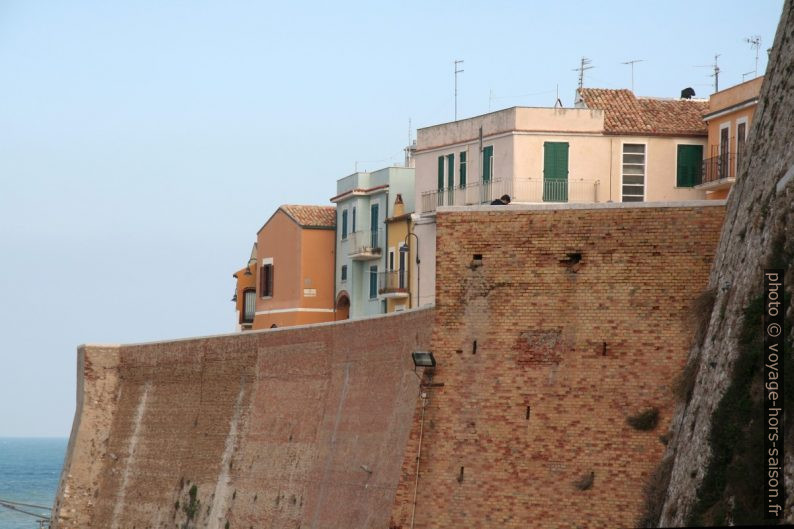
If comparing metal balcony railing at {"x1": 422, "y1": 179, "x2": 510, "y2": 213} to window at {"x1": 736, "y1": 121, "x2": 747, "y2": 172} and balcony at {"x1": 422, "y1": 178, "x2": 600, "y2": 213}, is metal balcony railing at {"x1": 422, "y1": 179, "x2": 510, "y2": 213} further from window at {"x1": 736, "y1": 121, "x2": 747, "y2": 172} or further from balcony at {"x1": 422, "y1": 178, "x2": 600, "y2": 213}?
window at {"x1": 736, "y1": 121, "x2": 747, "y2": 172}

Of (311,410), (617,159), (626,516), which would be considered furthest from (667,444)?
(617,159)

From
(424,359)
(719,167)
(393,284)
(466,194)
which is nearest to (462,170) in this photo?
(466,194)

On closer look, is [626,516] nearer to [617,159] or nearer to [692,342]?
[692,342]

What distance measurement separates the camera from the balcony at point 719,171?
33188 millimetres

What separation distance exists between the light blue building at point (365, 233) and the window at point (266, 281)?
2.91 metres

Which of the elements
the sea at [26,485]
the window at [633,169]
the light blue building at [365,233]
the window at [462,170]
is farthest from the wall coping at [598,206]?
the sea at [26,485]

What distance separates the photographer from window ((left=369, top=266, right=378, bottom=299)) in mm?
44750

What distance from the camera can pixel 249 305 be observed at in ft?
170

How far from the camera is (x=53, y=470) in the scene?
5625 inches

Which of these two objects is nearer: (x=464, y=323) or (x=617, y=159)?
(x=464, y=323)

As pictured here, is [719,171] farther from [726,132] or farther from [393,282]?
[393,282]

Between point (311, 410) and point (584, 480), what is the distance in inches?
358

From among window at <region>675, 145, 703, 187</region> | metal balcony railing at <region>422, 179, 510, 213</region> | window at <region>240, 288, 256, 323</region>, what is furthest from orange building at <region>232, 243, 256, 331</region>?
window at <region>675, 145, 703, 187</region>

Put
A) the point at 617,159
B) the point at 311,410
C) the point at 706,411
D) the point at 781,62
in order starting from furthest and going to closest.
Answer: the point at 617,159
the point at 311,410
the point at 781,62
the point at 706,411
